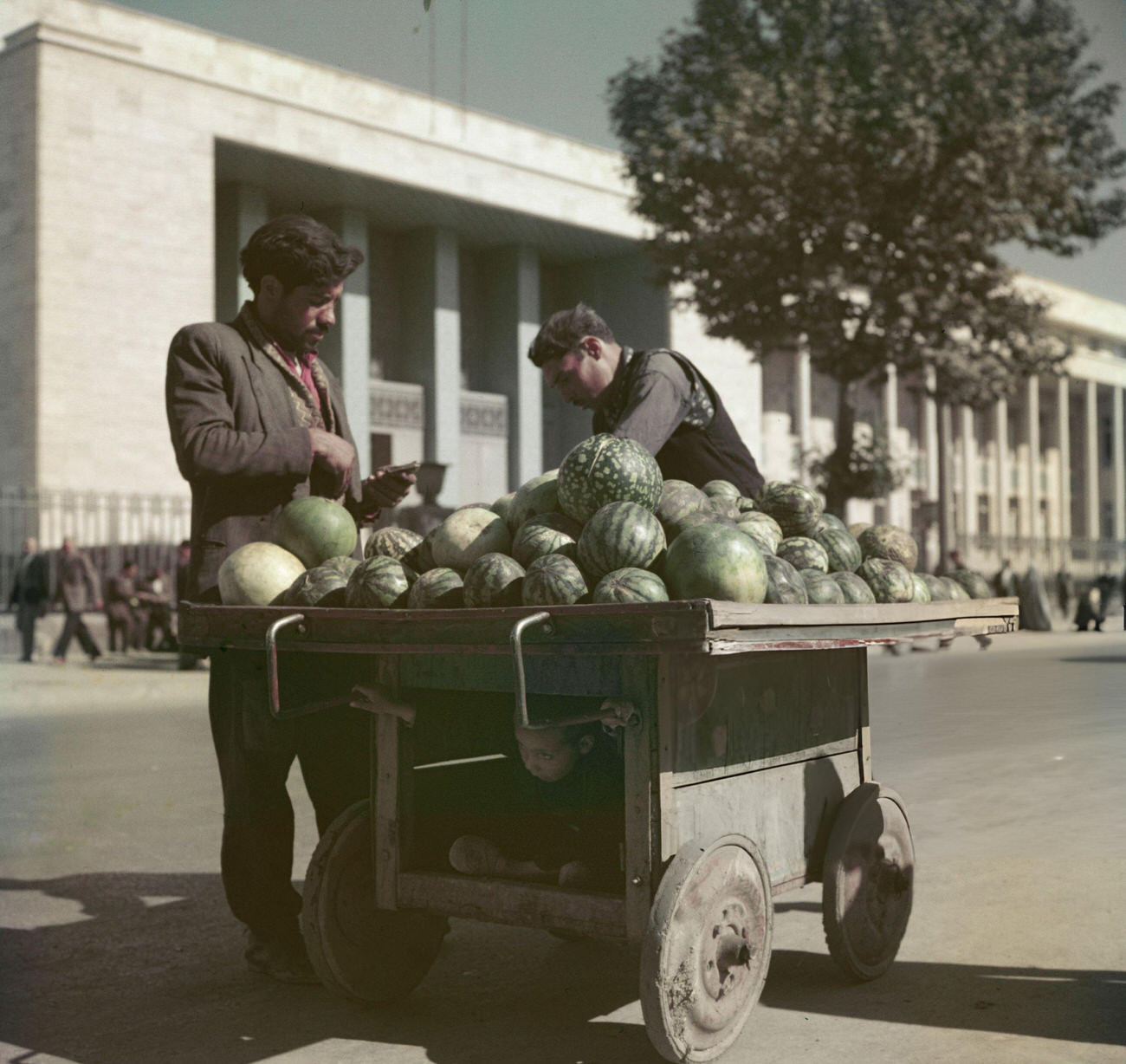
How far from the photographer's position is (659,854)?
3.38 m

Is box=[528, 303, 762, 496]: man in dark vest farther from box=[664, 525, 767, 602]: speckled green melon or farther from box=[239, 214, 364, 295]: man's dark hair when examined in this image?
box=[664, 525, 767, 602]: speckled green melon

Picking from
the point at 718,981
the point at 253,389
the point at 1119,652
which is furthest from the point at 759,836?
the point at 1119,652

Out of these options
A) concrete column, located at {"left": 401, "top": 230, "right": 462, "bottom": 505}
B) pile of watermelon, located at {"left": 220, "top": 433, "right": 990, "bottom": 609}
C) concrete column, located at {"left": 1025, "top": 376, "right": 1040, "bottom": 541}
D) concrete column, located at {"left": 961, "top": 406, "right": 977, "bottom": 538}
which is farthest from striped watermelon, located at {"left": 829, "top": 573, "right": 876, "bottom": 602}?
concrete column, located at {"left": 1025, "top": 376, "right": 1040, "bottom": 541}

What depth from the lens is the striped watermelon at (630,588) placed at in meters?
3.32

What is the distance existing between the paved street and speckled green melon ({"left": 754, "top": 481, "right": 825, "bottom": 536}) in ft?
4.68

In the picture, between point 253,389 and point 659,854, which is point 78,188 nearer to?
point 253,389

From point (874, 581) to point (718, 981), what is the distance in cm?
137

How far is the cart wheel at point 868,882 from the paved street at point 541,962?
0.37 feet

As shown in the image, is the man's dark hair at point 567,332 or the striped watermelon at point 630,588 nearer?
the striped watermelon at point 630,588

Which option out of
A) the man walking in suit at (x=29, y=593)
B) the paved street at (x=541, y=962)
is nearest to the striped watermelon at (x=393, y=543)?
the paved street at (x=541, y=962)

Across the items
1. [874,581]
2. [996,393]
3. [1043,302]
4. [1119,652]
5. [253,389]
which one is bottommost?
[1119,652]

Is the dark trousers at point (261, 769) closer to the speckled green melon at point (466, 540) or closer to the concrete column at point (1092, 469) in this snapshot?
the speckled green melon at point (466, 540)

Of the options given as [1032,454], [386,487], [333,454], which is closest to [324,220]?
[386,487]

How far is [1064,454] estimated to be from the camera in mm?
65938
